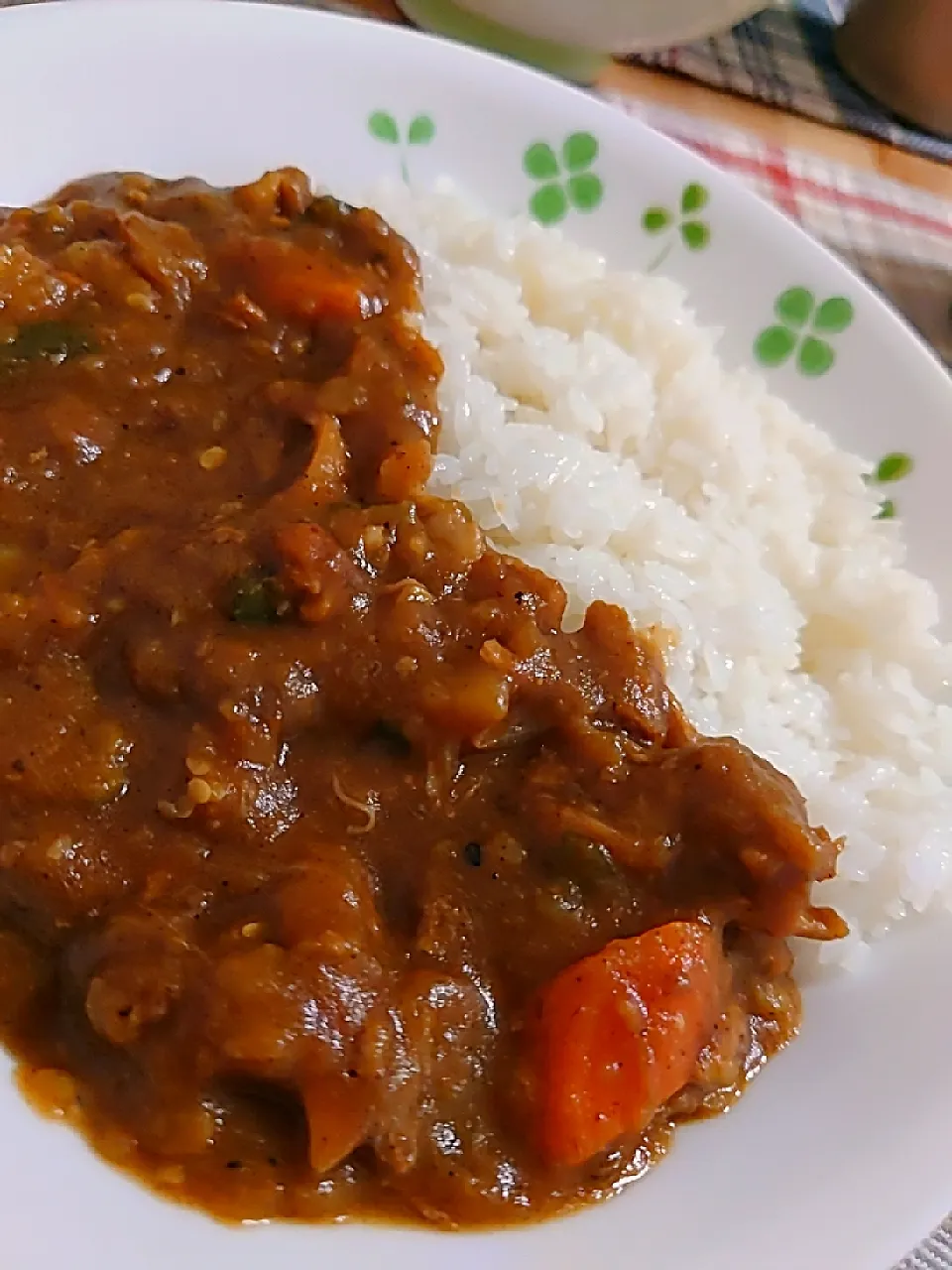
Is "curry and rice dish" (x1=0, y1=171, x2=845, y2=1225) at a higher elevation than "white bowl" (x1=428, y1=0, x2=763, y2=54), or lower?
lower

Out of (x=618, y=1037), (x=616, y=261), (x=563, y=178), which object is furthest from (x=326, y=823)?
(x=563, y=178)

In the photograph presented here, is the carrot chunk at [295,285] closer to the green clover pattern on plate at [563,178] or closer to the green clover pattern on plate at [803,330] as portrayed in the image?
the green clover pattern on plate at [563,178]

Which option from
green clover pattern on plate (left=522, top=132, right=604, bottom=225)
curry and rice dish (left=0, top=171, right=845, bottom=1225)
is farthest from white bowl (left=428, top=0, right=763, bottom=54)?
curry and rice dish (left=0, top=171, right=845, bottom=1225)

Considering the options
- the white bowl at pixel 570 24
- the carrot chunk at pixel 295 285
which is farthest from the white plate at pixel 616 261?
the white bowl at pixel 570 24

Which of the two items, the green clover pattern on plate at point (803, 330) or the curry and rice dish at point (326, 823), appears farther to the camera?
the green clover pattern on plate at point (803, 330)

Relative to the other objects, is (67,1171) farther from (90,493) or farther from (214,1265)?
(90,493)

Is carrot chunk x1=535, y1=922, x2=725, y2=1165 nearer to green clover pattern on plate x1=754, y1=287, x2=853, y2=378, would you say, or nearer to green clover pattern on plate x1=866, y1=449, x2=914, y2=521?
green clover pattern on plate x1=866, y1=449, x2=914, y2=521
